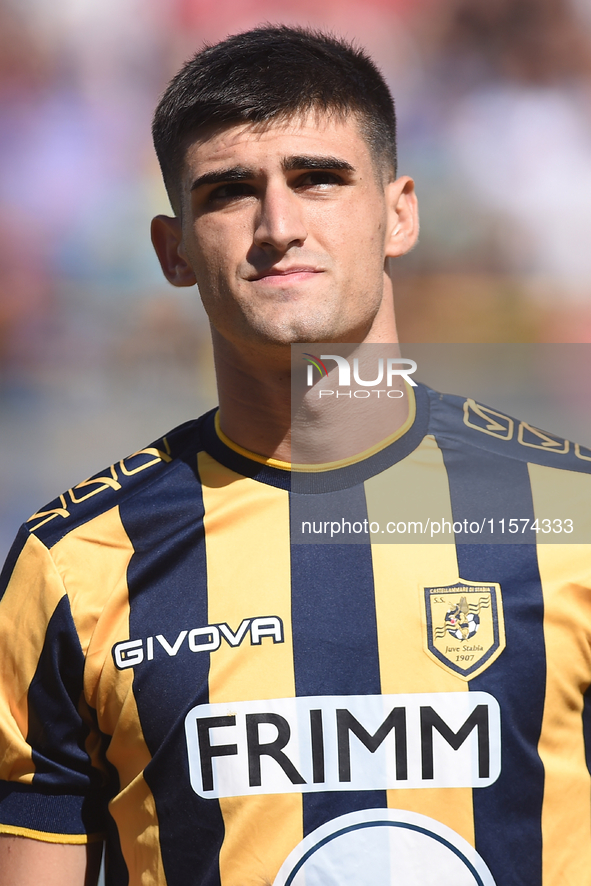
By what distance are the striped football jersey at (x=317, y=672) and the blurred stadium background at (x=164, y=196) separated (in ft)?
10.2

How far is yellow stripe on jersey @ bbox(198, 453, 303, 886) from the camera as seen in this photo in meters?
1.15

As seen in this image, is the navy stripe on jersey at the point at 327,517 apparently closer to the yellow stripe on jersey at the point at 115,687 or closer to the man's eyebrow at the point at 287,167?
the yellow stripe on jersey at the point at 115,687

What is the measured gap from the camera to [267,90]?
4.17ft

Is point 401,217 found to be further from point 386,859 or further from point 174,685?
point 386,859

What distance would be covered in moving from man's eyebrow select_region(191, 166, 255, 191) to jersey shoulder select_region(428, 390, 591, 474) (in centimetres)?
49

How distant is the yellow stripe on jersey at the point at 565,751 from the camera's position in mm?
1151

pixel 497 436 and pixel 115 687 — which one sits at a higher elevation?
pixel 497 436

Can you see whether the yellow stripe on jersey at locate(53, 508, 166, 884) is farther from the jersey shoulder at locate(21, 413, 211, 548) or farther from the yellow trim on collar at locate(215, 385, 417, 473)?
the yellow trim on collar at locate(215, 385, 417, 473)

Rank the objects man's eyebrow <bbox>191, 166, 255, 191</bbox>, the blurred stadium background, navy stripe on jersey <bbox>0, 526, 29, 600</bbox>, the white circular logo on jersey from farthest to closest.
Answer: the blurred stadium background
navy stripe on jersey <bbox>0, 526, 29, 600</bbox>
man's eyebrow <bbox>191, 166, 255, 191</bbox>
the white circular logo on jersey

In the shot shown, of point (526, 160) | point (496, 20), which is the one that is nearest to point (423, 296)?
point (526, 160)

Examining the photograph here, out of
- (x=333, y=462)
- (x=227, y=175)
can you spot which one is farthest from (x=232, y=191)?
(x=333, y=462)

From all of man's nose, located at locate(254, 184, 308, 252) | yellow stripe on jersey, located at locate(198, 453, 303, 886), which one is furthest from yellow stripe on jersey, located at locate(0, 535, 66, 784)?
man's nose, located at locate(254, 184, 308, 252)

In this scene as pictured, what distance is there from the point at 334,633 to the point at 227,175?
0.72 metres

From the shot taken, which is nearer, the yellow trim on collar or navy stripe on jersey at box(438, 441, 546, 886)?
navy stripe on jersey at box(438, 441, 546, 886)
